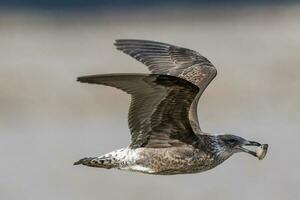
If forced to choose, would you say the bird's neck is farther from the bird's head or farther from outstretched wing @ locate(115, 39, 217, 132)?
outstretched wing @ locate(115, 39, 217, 132)

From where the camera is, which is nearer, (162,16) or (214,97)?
(214,97)

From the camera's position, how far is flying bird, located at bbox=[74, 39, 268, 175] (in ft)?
19.2

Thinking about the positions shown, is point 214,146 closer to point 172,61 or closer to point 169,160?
point 169,160

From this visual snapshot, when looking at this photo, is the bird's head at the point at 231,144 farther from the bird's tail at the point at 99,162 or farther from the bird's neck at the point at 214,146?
the bird's tail at the point at 99,162

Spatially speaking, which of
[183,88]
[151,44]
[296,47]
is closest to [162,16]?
[296,47]

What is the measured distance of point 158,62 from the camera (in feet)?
22.4

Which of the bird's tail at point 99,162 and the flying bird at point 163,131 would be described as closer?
the flying bird at point 163,131

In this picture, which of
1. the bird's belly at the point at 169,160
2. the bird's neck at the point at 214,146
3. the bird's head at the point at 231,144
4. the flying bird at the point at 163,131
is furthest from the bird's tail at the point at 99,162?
the bird's head at the point at 231,144

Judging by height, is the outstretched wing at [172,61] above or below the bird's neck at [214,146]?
above

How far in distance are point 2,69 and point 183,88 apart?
7420mm

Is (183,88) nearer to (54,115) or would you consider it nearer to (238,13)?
(54,115)

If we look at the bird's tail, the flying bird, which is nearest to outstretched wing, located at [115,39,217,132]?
the flying bird

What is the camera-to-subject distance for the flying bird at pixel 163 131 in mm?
5840

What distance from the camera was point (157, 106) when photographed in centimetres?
604
